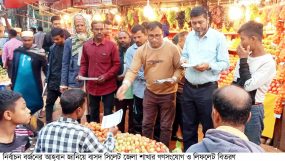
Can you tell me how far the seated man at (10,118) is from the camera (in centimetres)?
268

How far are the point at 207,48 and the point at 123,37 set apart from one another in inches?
80.4

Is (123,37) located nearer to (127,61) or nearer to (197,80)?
(127,61)

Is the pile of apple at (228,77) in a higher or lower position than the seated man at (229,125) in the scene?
lower

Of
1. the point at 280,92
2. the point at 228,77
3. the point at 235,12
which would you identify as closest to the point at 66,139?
the point at 280,92

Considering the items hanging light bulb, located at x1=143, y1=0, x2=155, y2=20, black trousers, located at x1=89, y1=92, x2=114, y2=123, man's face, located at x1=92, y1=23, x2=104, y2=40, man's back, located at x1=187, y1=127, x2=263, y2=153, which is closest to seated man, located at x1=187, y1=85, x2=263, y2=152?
man's back, located at x1=187, y1=127, x2=263, y2=153

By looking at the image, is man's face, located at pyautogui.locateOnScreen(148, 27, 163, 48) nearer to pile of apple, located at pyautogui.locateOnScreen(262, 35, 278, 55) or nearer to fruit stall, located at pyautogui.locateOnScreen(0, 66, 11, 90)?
pile of apple, located at pyautogui.locateOnScreen(262, 35, 278, 55)

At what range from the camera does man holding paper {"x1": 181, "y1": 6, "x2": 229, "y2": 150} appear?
383cm

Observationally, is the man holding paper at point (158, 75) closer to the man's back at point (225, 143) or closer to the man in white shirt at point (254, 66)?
the man in white shirt at point (254, 66)

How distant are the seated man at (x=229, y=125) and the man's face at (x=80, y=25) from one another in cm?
359

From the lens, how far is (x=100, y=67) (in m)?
5.00

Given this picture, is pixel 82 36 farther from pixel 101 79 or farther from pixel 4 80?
pixel 4 80

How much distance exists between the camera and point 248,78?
3076 millimetres

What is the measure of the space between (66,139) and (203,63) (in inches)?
72.3

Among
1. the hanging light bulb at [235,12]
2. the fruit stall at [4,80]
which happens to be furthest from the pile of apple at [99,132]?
the hanging light bulb at [235,12]
